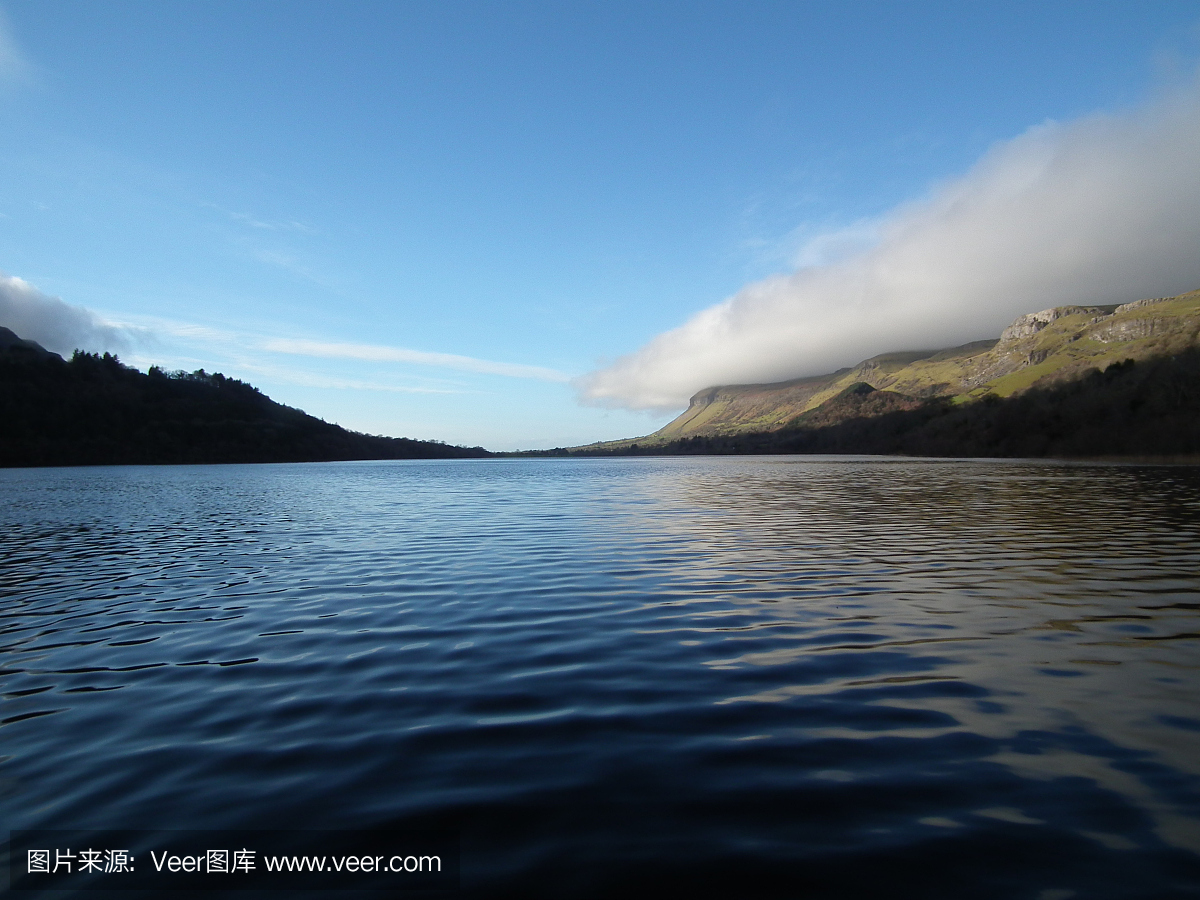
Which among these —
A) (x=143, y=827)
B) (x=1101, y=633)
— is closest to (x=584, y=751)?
(x=143, y=827)

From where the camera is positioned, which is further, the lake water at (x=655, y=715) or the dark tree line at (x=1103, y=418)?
the dark tree line at (x=1103, y=418)

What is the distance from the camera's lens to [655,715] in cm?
859

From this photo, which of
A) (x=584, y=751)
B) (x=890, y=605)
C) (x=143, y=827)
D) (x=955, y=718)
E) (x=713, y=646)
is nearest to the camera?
(x=143, y=827)

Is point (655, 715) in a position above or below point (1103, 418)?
below

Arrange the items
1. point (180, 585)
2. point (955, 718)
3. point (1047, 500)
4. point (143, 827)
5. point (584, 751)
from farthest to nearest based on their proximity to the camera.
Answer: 1. point (1047, 500)
2. point (180, 585)
3. point (955, 718)
4. point (584, 751)
5. point (143, 827)

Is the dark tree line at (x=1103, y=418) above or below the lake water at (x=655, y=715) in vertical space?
above

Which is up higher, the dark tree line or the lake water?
the dark tree line

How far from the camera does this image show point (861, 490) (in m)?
55.6

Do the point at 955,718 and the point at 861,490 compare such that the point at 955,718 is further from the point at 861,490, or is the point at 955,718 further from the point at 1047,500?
the point at 861,490

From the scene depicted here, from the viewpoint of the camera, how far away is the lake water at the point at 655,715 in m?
5.52

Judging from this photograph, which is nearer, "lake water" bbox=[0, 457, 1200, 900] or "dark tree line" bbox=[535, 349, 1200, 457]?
"lake water" bbox=[0, 457, 1200, 900]

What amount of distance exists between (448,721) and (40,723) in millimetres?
5865

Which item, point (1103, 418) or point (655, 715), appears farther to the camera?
point (1103, 418)

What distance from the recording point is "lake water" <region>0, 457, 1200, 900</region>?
552 centimetres
